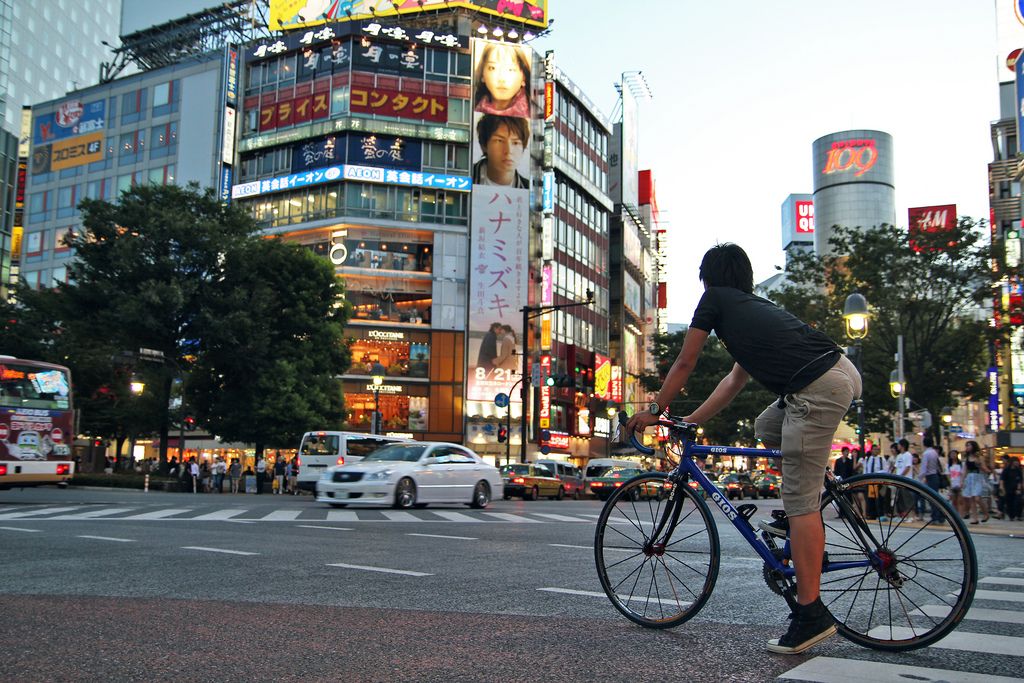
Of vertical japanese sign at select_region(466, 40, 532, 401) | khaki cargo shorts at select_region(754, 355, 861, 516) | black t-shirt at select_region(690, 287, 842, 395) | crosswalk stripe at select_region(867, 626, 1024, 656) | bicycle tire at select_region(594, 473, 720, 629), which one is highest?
vertical japanese sign at select_region(466, 40, 532, 401)

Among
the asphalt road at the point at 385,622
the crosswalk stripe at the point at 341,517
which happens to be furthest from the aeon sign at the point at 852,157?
the asphalt road at the point at 385,622

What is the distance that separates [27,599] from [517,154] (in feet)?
190

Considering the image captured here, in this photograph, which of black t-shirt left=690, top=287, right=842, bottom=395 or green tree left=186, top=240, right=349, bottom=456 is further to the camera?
green tree left=186, top=240, right=349, bottom=456

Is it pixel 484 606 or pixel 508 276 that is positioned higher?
pixel 508 276

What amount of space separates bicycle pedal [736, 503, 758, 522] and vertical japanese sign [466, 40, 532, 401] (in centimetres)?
5371

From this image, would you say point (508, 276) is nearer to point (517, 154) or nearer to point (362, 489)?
point (517, 154)

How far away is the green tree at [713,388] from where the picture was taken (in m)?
56.8

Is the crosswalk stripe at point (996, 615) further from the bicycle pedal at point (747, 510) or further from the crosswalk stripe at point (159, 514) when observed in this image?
the crosswalk stripe at point (159, 514)

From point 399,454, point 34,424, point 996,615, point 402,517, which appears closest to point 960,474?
point 399,454

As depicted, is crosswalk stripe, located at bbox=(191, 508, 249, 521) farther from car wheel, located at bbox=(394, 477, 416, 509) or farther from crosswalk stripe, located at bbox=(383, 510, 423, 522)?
car wheel, located at bbox=(394, 477, 416, 509)

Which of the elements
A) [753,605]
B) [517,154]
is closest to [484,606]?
[753,605]

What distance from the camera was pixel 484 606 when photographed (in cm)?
528

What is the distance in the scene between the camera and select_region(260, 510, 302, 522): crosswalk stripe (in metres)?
14.2

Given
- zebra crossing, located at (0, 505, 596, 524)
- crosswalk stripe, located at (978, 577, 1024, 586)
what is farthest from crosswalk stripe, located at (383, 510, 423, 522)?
crosswalk stripe, located at (978, 577, 1024, 586)
